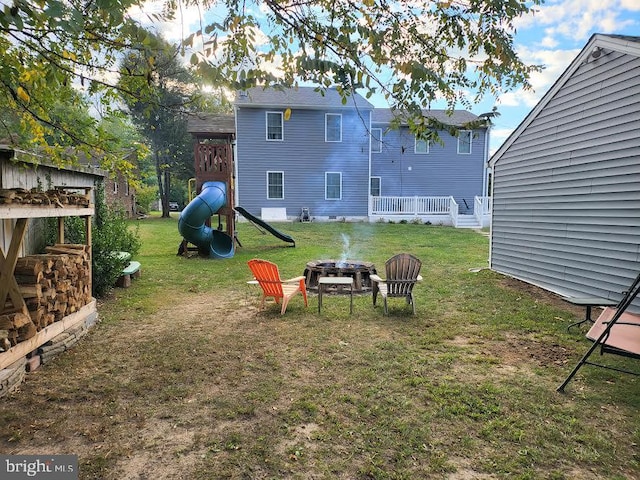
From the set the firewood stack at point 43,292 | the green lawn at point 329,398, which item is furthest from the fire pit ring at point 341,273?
the firewood stack at point 43,292

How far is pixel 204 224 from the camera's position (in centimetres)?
1122

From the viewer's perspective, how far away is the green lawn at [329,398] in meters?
2.51

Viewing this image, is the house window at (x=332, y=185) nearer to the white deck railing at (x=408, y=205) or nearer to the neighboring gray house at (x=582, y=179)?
the white deck railing at (x=408, y=205)

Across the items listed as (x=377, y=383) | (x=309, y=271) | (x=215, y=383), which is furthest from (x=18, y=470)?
(x=309, y=271)

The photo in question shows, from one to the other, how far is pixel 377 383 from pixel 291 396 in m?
0.83

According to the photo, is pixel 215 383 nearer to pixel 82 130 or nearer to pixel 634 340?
pixel 82 130

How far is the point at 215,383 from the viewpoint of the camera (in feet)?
11.8

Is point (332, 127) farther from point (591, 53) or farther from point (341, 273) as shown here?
point (591, 53)

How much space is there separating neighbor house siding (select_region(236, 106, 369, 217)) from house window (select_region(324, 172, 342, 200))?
0.17 m

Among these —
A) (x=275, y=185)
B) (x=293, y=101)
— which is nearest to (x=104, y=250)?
(x=275, y=185)

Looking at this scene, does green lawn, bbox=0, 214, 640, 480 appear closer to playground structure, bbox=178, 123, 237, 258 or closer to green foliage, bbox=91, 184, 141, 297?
green foliage, bbox=91, 184, 141, 297

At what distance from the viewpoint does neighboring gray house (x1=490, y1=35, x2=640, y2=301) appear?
5.56m

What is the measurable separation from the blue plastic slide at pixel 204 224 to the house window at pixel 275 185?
760cm

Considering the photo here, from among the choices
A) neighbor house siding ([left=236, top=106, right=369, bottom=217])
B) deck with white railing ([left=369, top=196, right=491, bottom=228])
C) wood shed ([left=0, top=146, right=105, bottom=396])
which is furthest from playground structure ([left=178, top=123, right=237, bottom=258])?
deck with white railing ([left=369, top=196, right=491, bottom=228])
